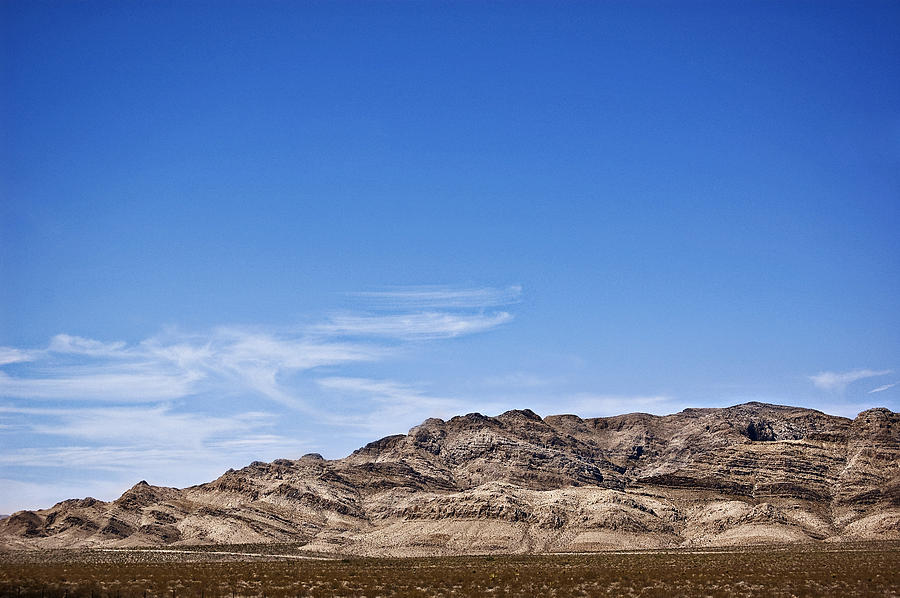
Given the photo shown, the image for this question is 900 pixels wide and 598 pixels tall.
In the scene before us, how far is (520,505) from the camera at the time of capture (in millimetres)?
131000

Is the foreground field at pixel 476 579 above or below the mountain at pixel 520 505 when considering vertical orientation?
below

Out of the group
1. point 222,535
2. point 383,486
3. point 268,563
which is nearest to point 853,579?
point 268,563

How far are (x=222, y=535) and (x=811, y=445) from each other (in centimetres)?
10937

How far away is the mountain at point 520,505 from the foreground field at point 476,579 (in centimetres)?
4002

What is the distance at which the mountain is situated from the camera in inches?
4628

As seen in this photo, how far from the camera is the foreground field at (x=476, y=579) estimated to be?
50.2 metres

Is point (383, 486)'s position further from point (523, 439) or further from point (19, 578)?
point (19, 578)

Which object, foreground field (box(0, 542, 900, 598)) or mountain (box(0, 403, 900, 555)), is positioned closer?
foreground field (box(0, 542, 900, 598))

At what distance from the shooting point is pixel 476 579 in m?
57.2

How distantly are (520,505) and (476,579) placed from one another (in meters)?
75.6

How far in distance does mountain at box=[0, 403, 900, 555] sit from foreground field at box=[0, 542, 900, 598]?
Result: 4002 cm

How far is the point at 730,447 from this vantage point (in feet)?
528

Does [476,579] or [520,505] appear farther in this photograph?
[520,505]

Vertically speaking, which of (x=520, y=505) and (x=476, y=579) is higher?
(x=520, y=505)
